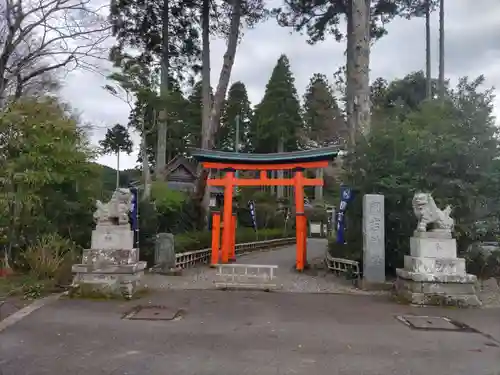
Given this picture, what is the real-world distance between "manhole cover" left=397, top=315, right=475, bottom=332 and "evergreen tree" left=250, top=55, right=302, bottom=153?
28434mm

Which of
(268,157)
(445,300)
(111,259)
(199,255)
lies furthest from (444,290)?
(199,255)

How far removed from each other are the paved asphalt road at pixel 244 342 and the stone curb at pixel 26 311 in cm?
14

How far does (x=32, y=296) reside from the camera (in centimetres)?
803

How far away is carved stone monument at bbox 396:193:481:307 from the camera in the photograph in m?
7.99

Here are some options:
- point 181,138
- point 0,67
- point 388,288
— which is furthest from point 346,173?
point 181,138

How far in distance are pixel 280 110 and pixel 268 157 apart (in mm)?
21734

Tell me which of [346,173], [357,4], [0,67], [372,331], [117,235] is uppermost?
[357,4]

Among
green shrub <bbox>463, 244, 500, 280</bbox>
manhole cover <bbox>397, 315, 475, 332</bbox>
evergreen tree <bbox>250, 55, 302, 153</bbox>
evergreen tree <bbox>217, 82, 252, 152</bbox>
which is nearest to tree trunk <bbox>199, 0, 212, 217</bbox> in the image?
green shrub <bbox>463, 244, 500, 280</bbox>

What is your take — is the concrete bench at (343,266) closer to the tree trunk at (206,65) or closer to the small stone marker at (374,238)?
the small stone marker at (374,238)

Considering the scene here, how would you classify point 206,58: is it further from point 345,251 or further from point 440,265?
point 440,265

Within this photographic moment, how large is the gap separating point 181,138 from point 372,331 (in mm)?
28881

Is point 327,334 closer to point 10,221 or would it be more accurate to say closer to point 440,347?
point 440,347

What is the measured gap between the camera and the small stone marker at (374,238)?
974 cm

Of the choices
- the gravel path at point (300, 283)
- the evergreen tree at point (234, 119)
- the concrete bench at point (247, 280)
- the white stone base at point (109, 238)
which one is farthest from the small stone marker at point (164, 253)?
the evergreen tree at point (234, 119)
